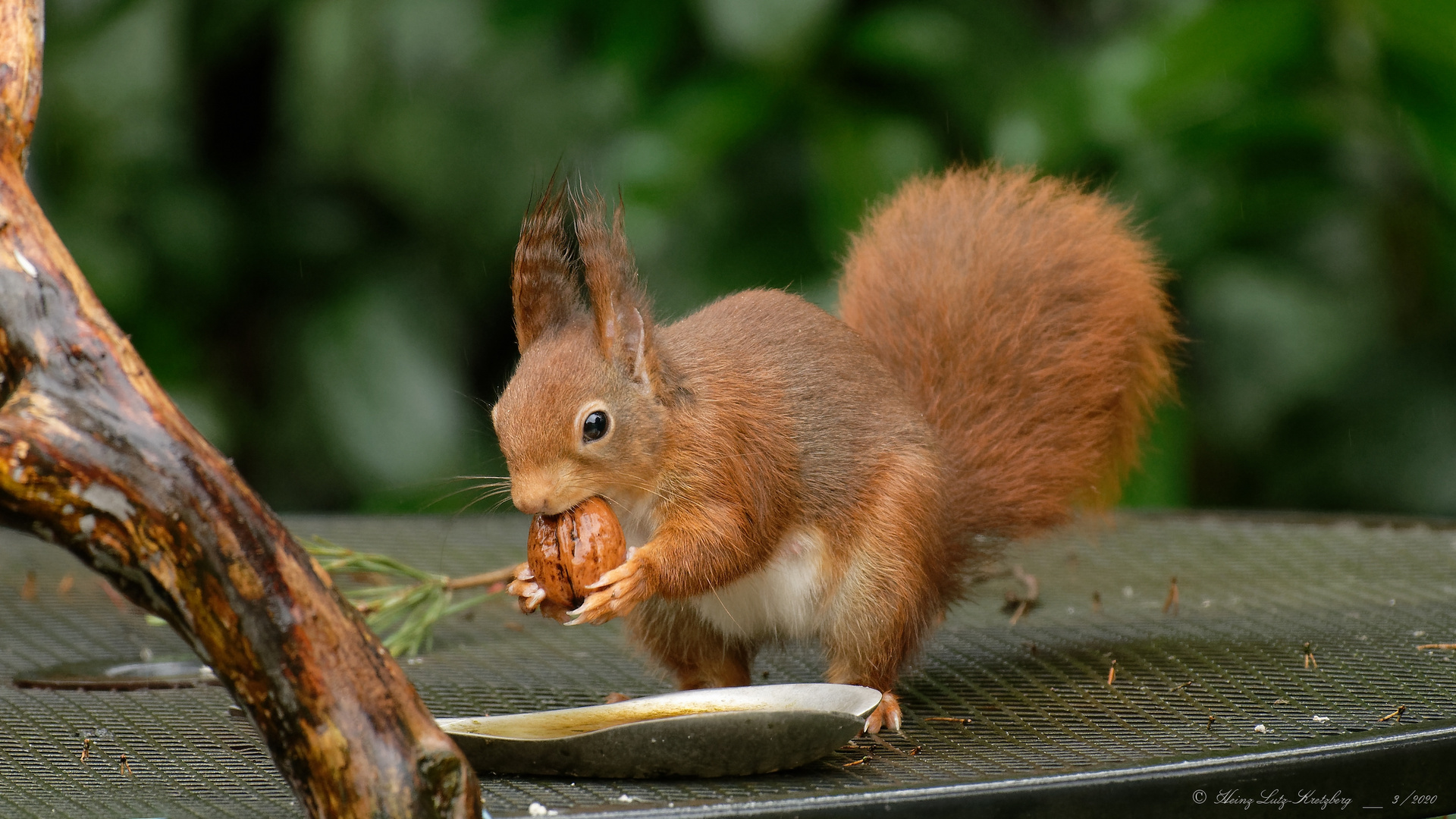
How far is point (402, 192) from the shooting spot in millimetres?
2275

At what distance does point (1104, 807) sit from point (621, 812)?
0.83ft

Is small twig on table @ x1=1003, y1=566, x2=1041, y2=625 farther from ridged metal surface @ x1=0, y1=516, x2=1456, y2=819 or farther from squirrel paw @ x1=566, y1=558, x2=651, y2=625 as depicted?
squirrel paw @ x1=566, y1=558, x2=651, y2=625

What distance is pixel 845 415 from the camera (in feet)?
3.54

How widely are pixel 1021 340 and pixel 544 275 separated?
412 millimetres

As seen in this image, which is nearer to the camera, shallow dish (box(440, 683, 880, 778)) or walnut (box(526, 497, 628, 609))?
shallow dish (box(440, 683, 880, 778))

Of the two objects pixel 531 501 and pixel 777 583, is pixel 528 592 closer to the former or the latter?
pixel 531 501

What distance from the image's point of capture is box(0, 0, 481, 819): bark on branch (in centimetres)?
66

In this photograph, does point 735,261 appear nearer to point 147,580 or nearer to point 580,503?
point 580,503

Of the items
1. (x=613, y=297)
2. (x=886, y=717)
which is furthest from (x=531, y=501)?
(x=886, y=717)

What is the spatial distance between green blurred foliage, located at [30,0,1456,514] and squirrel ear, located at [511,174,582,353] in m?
0.90

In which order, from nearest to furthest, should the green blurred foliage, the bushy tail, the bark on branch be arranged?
the bark on branch
the bushy tail
the green blurred foliage

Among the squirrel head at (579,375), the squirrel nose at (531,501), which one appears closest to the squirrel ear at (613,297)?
the squirrel head at (579,375)

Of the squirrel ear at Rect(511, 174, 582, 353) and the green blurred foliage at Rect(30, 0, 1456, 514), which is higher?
the green blurred foliage at Rect(30, 0, 1456, 514)

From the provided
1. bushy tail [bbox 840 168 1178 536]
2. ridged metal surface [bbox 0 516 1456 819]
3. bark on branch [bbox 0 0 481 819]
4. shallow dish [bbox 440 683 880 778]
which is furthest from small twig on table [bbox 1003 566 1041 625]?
bark on branch [bbox 0 0 481 819]
